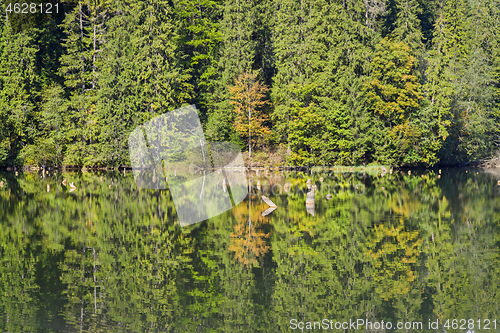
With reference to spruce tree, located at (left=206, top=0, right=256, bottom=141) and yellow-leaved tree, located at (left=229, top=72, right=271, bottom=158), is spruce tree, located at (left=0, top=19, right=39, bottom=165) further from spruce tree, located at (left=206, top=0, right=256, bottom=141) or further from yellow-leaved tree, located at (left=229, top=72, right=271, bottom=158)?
yellow-leaved tree, located at (left=229, top=72, right=271, bottom=158)

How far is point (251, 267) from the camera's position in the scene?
46.0 ft

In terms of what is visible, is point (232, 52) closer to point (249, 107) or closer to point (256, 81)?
point (256, 81)

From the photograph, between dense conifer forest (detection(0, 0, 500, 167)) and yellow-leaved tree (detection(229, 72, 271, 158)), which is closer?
dense conifer forest (detection(0, 0, 500, 167))

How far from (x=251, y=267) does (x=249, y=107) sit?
3963cm

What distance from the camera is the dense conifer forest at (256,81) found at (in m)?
50.0

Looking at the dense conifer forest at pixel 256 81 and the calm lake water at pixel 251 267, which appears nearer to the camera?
the calm lake water at pixel 251 267

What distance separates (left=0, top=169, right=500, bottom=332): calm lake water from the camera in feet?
34.1

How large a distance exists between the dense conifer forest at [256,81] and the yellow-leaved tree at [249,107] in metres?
0.20

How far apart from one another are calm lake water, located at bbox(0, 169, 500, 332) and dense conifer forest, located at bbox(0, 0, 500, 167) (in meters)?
24.5

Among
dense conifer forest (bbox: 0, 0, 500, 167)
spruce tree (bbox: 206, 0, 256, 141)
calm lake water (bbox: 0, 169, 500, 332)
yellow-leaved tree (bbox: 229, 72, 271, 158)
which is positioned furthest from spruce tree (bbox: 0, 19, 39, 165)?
calm lake water (bbox: 0, 169, 500, 332)

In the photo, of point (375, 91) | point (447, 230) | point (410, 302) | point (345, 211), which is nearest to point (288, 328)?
point (410, 302)

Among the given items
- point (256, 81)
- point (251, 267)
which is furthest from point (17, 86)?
point (251, 267)

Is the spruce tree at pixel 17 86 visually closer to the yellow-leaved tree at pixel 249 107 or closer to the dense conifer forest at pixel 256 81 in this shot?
the dense conifer forest at pixel 256 81

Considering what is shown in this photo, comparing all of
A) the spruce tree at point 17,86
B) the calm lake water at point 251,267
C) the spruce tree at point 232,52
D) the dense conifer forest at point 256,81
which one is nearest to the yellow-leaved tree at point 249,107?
the dense conifer forest at point 256,81
